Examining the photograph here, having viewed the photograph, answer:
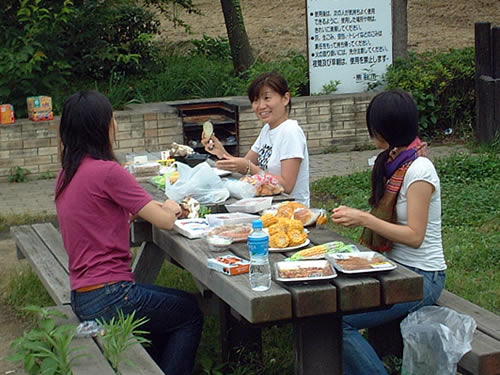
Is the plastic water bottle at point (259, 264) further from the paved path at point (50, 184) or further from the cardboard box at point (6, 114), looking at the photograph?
the cardboard box at point (6, 114)

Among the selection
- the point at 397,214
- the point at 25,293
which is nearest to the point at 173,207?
the point at 397,214

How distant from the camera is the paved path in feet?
27.3

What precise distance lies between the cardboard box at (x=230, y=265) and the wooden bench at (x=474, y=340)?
3.30ft

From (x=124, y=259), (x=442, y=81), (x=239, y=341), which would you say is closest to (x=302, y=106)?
(x=442, y=81)

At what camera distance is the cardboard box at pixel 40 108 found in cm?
966

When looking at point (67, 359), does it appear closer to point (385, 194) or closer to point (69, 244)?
point (69, 244)

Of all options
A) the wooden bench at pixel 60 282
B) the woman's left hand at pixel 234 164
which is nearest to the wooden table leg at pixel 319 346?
the wooden bench at pixel 60 282

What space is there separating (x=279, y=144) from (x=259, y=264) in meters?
1.96

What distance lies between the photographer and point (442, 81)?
1092cm

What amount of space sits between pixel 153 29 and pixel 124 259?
9581mm

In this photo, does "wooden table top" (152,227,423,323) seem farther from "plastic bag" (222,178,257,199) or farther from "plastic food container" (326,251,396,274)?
"plastic bag" (222,178,257,199)

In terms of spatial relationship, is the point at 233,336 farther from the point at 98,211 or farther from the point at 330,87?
the point at 330,87

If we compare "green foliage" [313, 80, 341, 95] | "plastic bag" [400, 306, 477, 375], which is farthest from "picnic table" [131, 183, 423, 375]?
"green foliage" [313, 80, 341, 95]

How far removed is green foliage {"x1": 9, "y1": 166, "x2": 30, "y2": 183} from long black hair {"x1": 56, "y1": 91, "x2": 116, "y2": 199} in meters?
5.91
